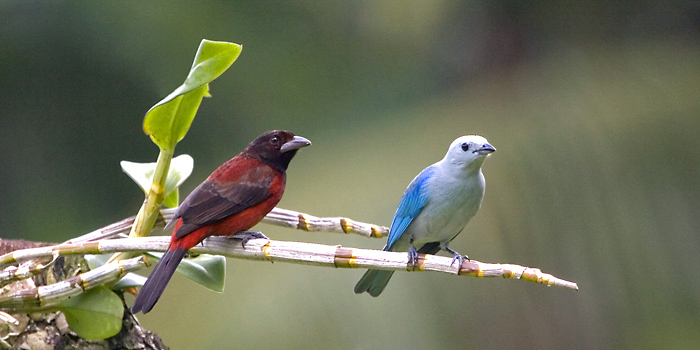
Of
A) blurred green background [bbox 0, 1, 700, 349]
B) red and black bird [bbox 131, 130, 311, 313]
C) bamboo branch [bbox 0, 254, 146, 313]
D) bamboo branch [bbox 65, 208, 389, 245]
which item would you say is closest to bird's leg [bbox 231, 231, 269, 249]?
red and black bird [bbox 131, 130, 311, 313]

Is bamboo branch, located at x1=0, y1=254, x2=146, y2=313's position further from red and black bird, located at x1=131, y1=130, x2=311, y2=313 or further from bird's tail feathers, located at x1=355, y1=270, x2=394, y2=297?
bird's tail feathers, located at x1=355, y1=270, x2=394, y2=297

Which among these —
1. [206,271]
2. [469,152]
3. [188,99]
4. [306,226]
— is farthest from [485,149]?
[206,271]

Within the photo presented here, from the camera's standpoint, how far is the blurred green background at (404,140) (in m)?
2.77

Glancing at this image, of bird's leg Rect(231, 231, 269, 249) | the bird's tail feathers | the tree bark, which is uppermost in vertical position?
the bird's tail feathers

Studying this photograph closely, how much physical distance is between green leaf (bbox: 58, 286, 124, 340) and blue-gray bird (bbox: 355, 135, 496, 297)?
2.24 feet

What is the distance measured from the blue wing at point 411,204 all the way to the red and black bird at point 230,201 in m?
0.40

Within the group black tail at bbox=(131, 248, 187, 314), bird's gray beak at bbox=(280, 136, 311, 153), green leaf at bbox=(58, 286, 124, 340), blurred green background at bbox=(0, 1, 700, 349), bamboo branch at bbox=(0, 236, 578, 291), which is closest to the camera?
bamboo branch at bbox=(0, 236, 578, 291)

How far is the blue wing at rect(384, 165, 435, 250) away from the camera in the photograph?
180 centimetres

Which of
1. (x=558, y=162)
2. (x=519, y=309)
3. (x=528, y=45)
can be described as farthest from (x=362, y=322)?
(x=528, y=45)

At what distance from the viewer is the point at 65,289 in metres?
1.76

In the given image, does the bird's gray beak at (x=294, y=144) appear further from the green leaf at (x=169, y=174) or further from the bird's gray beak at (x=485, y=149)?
the bird's gray beak at (x=485, y=149)

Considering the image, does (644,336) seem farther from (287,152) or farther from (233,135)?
(233,135)

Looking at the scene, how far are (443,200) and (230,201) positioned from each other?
0.61 m

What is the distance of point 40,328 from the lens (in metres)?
1.94
